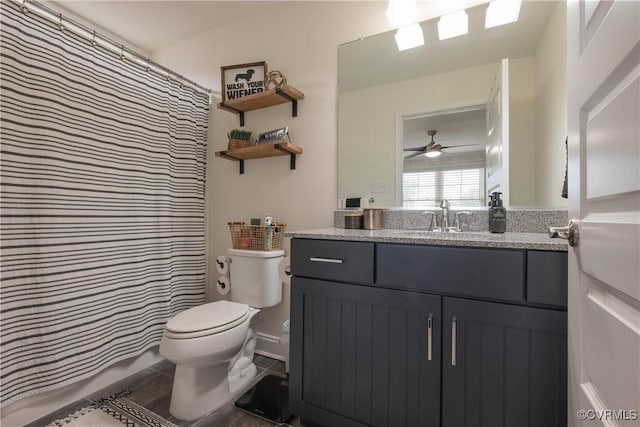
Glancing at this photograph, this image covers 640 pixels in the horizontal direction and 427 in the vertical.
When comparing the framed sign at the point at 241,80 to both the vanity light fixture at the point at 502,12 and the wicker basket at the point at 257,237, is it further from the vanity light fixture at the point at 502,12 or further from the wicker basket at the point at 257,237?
the vanity light fixture at the point at 502,12

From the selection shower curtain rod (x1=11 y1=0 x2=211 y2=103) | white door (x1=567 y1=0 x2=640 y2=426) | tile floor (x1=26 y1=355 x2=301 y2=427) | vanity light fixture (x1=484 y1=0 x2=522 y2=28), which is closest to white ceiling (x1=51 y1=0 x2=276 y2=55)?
shower curtain rod (x1=11 y1=0 x2=211 y2=103)

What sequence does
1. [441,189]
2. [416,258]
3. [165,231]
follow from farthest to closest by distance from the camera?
[165,231] → [441,189] → [416,258]

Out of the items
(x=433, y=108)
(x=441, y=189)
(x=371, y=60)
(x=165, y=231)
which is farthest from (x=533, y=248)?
(x=165, y=231)

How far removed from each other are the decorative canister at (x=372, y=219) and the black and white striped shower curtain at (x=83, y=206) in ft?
4.35

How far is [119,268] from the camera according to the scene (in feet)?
5.45

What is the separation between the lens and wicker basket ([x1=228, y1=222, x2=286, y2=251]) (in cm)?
180

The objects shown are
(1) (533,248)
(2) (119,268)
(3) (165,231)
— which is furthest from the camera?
(3) (165,231)

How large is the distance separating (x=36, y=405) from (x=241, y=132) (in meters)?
1.83

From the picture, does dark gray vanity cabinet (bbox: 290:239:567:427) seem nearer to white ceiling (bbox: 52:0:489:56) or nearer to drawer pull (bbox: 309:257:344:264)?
drawer pull (bbox: 309:257:344:264)

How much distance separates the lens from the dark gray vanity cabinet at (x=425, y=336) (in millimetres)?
874

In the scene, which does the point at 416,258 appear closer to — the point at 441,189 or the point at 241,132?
the point at 441,189

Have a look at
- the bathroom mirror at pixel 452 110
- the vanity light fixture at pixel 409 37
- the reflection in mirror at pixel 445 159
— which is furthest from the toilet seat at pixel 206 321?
the vanity light fixture at pixel 409 37

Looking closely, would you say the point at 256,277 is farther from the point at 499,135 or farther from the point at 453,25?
the point at 453,25

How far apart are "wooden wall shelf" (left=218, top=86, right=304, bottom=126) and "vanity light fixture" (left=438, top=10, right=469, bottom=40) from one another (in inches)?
34.3
